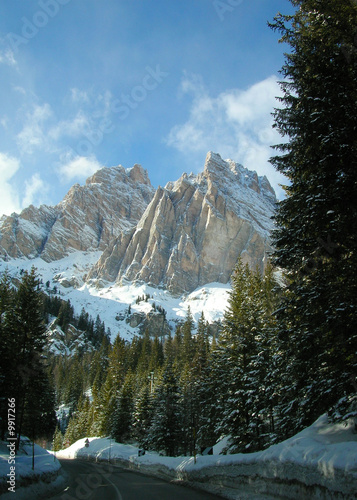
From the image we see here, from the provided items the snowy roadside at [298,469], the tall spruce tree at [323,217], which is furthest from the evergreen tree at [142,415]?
the tall spruce tree at [323,217]

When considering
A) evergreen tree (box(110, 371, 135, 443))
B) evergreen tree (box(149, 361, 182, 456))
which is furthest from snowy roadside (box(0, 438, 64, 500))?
evergreen tree (box(110, 371, 135, 443))

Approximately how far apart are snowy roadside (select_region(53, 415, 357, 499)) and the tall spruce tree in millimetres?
767

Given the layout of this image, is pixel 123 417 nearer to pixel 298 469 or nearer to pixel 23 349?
pixel 23 349

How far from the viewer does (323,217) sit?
9039 millimetres

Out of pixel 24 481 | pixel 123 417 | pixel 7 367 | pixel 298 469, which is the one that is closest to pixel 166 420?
pixel 123 417

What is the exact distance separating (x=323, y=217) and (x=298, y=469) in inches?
237

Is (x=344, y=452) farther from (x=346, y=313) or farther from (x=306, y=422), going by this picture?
(x=306, y=422)

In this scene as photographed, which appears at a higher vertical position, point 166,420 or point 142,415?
point 166,420

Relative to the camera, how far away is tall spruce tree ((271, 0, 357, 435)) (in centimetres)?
832

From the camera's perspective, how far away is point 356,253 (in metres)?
8.35

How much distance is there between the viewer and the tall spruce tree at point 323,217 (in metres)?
8.32

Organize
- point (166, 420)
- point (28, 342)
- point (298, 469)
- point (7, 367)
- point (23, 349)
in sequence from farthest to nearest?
point (166, 420) < point (28, 342) < point (23, 349) < point (7, 367) < point (298, 469)

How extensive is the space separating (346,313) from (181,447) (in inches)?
1533

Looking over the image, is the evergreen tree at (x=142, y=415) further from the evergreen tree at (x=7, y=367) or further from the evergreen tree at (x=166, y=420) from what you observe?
the evergreen tree at (x=7, y=367)
